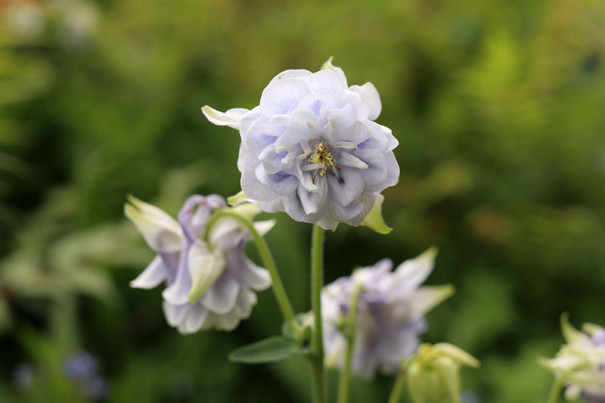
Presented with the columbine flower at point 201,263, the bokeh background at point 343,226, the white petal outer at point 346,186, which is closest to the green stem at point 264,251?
the columbine flower at point 201,263

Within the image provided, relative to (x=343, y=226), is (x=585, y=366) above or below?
below

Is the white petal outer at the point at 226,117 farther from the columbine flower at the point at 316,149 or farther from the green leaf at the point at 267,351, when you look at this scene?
the green leaf at the point at 267,351

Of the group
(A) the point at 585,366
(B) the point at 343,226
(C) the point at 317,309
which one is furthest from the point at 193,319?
(B) the point at 343,226

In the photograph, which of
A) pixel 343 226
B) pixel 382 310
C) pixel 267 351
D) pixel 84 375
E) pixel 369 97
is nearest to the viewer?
pixel 369 97

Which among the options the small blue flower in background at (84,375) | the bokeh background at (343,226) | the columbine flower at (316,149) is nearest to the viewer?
the columbine flower at (316,149)

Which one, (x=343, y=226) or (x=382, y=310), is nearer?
(x=382, y=310)

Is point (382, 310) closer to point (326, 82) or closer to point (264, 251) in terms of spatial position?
point (264, 251)

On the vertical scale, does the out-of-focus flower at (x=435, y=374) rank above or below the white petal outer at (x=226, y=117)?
below
